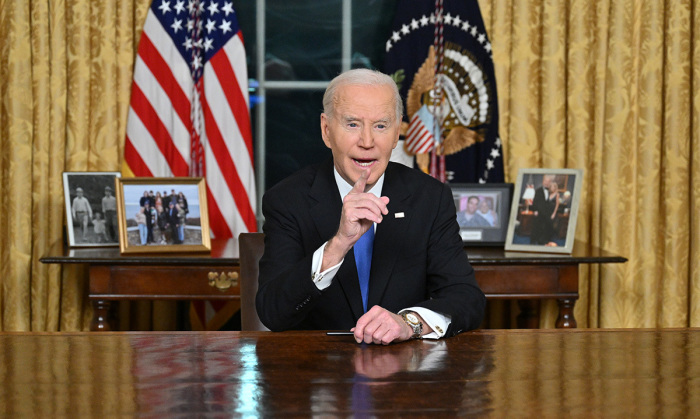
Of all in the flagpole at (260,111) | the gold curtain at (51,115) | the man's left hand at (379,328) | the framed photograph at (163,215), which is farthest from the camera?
the flagpole at (260,111)

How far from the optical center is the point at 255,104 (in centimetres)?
412

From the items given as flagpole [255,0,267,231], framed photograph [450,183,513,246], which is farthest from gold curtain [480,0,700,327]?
flagpole [255,0,267,231]

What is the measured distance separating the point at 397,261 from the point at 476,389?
33.6 inches

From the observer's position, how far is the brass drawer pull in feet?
11.0

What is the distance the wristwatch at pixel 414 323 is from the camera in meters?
1.94

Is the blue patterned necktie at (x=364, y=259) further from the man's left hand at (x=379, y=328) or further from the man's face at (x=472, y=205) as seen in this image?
the man's face at (x=472, y=205)

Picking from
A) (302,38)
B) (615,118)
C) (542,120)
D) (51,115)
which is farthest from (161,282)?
(615,118)

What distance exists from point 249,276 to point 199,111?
5.78ft

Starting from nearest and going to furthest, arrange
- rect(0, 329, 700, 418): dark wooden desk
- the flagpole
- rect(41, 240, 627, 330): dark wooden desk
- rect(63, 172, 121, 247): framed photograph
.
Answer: rect(0, 329, 700, 418): dark wooden desk < rect(41, 240, 627, 330): dark wooden desk < rect(63, 172, 121, 247): framed photograph < the flagpole

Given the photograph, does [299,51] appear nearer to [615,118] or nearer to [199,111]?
[199,111]

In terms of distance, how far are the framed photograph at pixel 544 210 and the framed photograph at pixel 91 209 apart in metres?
1.68

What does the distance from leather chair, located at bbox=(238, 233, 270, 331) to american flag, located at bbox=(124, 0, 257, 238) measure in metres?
1.59

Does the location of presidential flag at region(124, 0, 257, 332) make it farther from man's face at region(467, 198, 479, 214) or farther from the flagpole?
man's face at region(467, 198, 479, 214)

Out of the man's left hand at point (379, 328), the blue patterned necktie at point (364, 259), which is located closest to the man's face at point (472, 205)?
the blue patterned necktie at point (364, 259)
